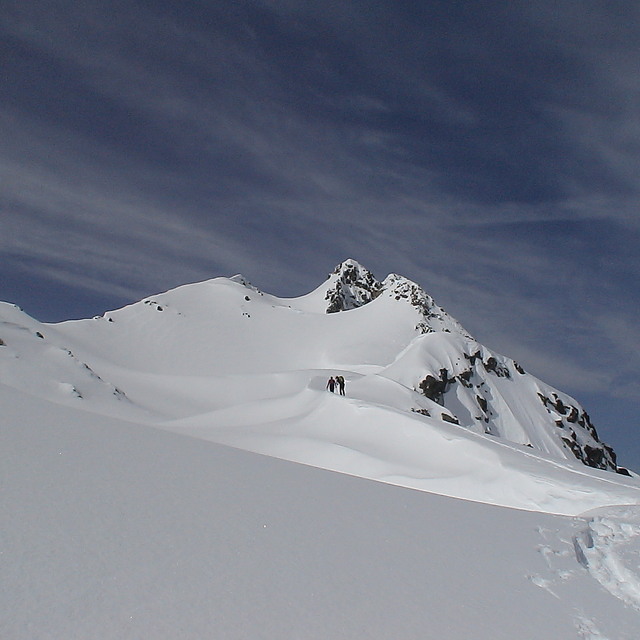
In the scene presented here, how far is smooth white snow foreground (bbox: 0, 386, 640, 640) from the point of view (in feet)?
9.13

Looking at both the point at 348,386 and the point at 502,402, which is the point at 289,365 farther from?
the point at 348,386

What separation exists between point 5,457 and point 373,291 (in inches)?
3388

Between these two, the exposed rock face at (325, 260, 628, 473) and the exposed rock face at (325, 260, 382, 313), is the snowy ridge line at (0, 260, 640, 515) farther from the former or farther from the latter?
the exposed rock face at (325, 260, 382, 313)

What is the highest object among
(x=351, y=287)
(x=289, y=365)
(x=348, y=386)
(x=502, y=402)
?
(x=351, y=287)

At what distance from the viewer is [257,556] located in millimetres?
3654

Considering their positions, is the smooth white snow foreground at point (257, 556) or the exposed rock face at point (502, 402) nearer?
the smooth white snow foreground at point (257, 556)

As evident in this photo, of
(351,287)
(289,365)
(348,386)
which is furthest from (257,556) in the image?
(351,287)

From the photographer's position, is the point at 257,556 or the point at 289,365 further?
the point at 289,365

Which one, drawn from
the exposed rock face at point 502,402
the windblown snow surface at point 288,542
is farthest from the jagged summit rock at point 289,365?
the windblown snow surface at point 288,542

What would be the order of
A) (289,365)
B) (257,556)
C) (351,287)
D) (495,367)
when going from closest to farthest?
(257,556) < (495,367) < (289,365) < (351,287)

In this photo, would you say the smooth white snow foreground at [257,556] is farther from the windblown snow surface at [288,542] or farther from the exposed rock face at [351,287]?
the exposed rock face at [351,287]

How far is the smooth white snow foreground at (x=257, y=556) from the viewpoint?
2.78 metres

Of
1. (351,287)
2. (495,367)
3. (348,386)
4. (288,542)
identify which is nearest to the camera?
(288,542)

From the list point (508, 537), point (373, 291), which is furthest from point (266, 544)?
point (373, 291)
